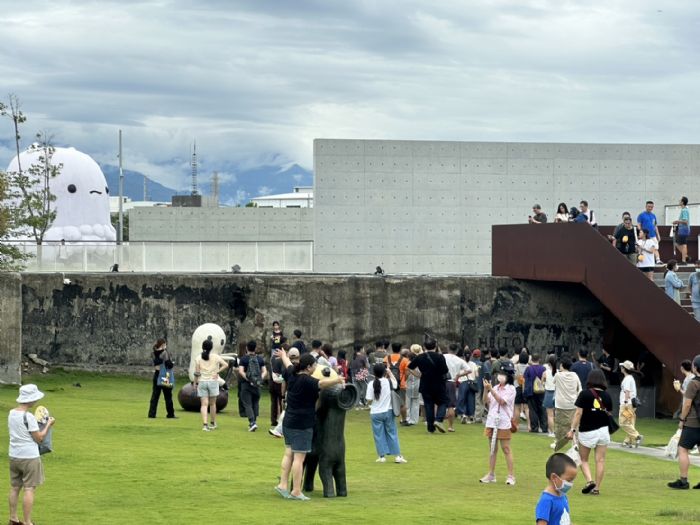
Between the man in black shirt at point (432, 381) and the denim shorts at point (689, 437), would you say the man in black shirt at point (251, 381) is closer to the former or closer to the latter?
the man in black shirt at point (432, 381)

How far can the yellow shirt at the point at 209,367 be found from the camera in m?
23.2

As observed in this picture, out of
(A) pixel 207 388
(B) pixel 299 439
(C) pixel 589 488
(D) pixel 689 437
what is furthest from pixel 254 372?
(D) pixel 689 437

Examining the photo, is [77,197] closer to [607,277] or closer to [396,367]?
[607,277]

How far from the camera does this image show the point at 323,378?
15.8 meters

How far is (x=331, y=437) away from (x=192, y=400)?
11.3m

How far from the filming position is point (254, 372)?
77.3 feet

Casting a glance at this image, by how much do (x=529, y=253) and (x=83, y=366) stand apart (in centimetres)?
1215

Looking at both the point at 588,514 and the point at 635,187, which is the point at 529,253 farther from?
the point at 588,514

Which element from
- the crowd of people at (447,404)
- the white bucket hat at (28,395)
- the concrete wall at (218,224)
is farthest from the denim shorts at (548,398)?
the concrete wall at (218,224)

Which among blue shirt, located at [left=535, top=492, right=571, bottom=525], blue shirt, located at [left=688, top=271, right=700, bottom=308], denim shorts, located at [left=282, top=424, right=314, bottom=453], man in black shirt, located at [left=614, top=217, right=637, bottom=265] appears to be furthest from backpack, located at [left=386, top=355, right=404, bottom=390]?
blue shirt, located at [left=535, top=492, right=571, bottom=525]

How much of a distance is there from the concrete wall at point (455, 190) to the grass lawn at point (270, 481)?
55.9ft

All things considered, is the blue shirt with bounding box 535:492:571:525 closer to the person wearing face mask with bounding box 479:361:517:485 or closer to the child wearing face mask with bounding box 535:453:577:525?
the child wearing face mask with bounding box 535:453:577:525

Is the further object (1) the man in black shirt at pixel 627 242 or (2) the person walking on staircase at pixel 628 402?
(1) the man in black shirt at pixel 627 242

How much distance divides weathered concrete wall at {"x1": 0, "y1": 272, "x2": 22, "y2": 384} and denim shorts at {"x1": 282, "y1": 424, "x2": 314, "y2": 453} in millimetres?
16057
